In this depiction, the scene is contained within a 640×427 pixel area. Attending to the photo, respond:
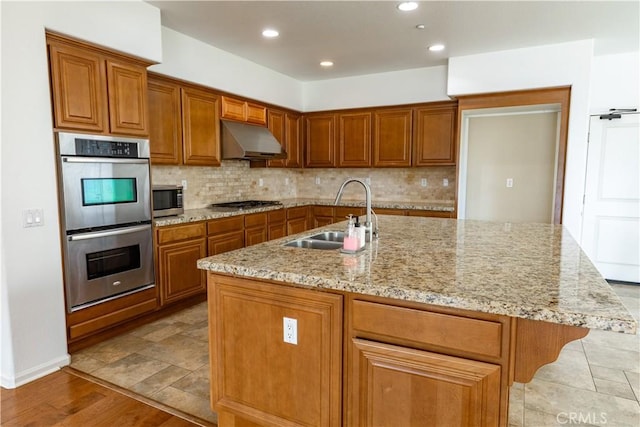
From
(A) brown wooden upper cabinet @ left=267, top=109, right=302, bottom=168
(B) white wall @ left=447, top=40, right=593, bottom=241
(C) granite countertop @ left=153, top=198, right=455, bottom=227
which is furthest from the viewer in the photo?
(A) brown wooden upper cabinet @ left=267, top=109, right=302, bottom=168

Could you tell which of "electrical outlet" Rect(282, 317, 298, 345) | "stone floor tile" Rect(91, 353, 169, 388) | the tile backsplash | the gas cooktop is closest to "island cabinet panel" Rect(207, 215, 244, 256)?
the gas cooktop

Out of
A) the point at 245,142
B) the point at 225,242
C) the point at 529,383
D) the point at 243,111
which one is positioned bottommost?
the point at 529,383

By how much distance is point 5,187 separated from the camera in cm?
228

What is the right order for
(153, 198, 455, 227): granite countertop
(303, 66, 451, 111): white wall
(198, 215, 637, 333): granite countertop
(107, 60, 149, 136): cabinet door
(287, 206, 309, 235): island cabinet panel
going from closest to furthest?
(198, 215, 637, 333): granite countertop → (107, 60, 149, 136): cabinet door → (153, 198, 455, 227): granite countertop → (303, 66, 451, 111): white wall → (287, 206, 309, 235): island cabinet panel

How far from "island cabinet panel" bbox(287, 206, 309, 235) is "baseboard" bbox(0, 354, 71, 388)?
2956 millimetres

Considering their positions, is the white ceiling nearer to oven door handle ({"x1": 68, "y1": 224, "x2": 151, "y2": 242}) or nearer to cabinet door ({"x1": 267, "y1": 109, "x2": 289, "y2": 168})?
cabinet door ({"x1": 267, "y1": 109, "x2": 289, "y2": 168})

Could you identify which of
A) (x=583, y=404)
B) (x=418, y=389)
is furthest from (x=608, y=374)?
(x=418, y=389)

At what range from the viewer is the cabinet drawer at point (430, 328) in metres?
1.27

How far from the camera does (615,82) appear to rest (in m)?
4.47

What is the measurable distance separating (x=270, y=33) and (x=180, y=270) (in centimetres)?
243

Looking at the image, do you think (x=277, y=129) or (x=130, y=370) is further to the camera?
(x=277, y=129)

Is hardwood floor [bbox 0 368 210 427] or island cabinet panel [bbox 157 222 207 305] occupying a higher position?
island cabinet panel [bbox 157 222 207 305]

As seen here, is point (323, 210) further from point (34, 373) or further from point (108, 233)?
point (34, 373)

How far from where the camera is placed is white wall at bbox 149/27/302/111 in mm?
3715
